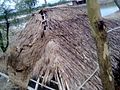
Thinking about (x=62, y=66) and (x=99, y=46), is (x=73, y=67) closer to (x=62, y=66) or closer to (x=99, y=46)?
(x=62, y=66)

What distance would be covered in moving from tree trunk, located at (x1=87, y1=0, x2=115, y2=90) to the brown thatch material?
89 centimetres

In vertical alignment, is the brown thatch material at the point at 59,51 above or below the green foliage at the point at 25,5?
below

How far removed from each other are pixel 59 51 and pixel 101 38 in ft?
5.53

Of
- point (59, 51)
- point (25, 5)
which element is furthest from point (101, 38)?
point (25, 5)

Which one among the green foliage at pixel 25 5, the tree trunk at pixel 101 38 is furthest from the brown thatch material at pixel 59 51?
the green foliage at pixel 25 5

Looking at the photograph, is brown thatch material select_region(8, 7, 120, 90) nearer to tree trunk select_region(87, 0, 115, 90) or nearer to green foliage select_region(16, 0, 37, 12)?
tree trunk select_region(87, 0, 115, 90)

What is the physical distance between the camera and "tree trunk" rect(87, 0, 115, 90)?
3895 millimetres

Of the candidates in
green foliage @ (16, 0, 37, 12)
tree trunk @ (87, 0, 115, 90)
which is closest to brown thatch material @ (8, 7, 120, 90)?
tree trunk @ (87, 0, 115, 90)

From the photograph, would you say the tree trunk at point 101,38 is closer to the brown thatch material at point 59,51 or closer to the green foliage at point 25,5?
the brown thatch material at point 59,51

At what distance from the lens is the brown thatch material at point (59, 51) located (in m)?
5.09

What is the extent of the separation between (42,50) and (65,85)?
122 cm

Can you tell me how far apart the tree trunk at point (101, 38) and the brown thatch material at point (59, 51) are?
89 centimetres

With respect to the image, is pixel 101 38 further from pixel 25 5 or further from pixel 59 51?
pixel 25 5

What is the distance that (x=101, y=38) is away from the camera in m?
3.97
